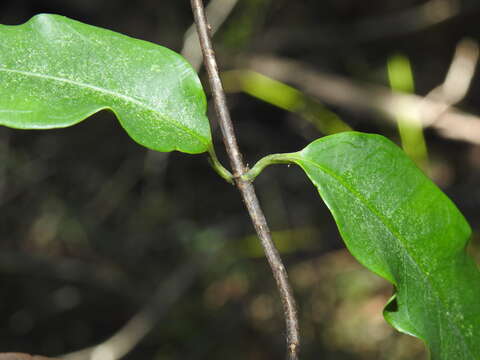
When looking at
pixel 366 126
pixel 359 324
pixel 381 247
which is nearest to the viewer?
pixel 381 247

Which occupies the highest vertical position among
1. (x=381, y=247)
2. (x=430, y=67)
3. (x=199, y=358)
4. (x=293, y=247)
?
(x=381, y=247)

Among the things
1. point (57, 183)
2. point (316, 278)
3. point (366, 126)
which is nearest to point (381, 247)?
point (316, 278)

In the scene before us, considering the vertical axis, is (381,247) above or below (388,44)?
above

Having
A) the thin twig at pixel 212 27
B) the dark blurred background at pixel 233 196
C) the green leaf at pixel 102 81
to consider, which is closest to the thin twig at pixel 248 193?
the green leaf at pixel 102 81

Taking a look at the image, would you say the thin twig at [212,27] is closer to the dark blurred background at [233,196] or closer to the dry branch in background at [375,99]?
the dark blurred background at [233,196]

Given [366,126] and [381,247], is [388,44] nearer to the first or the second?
[366,126]

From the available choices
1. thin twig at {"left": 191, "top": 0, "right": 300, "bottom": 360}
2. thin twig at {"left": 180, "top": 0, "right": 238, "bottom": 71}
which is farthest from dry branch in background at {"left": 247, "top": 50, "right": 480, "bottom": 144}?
thin twig at {"left": 191, "top": 0, "right": 300, "bottom": 360}

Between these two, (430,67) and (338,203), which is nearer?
(338,203)
